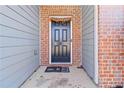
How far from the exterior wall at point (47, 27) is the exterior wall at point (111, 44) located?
12.3ft

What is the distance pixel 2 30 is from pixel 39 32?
4725 millimetres

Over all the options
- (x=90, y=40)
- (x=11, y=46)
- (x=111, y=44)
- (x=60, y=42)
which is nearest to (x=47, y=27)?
(x=60, y=42)

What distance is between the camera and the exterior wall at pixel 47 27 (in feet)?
26.2

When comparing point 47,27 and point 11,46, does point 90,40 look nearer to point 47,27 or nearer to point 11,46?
point 11,46

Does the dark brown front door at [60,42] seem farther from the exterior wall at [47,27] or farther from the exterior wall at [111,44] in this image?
the exterior wall at [111,44]

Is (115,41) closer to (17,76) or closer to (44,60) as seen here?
(17,76)

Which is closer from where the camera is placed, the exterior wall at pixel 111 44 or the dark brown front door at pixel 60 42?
the exterior wall at pixel 111 44

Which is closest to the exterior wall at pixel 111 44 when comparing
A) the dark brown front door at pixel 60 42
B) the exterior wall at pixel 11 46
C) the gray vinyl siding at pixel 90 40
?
the gray vinyl siding at pixel 90 40

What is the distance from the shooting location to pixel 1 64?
3.15m

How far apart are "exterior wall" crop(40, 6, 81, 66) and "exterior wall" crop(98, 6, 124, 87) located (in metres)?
3.75

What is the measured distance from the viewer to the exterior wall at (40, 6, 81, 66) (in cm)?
798

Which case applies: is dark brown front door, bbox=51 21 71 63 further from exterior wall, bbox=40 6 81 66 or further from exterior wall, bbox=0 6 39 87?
exterior wall, bbox=0 6 39 87
